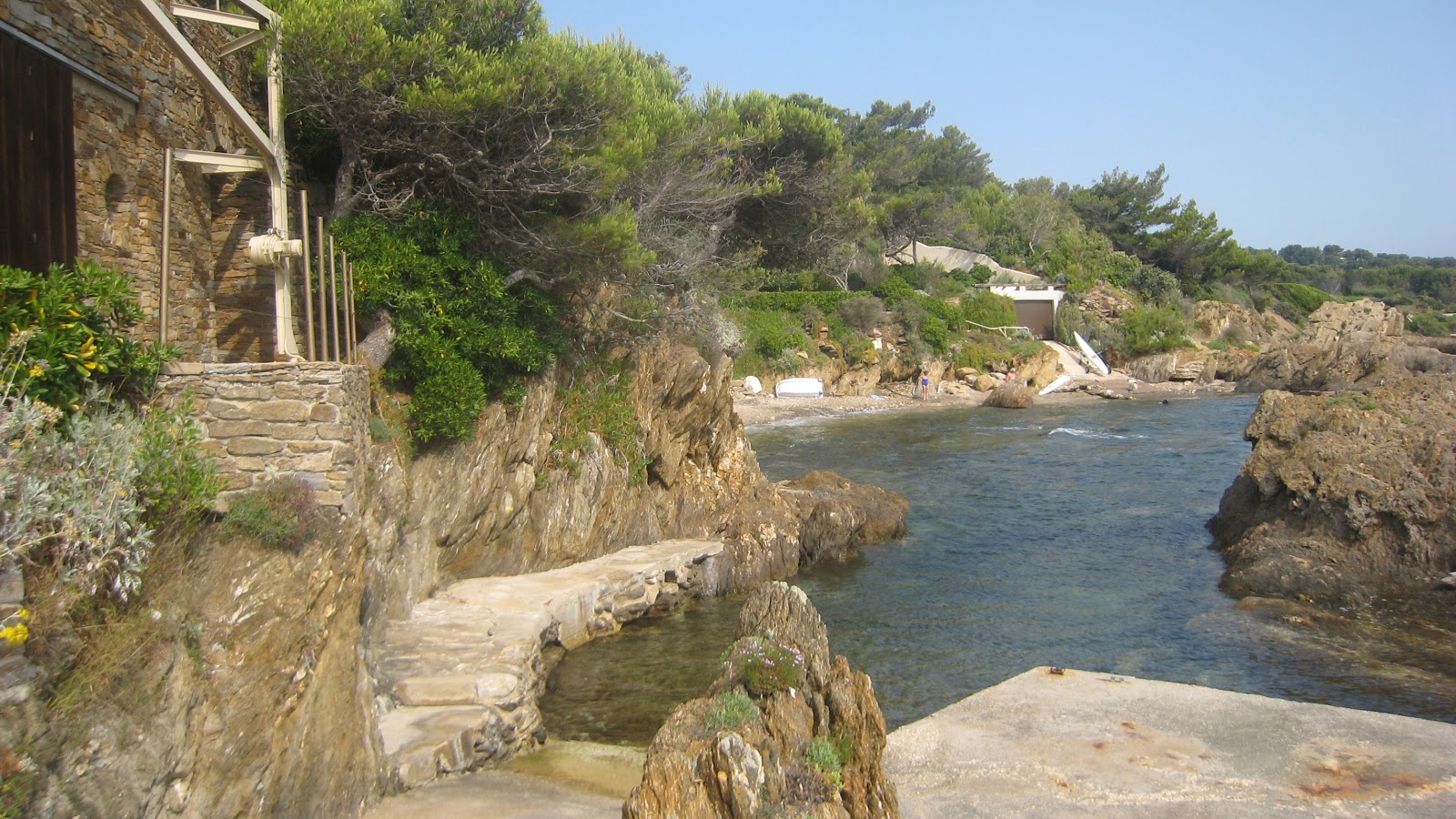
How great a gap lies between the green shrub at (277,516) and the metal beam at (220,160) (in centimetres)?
405

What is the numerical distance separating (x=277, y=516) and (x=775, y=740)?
146 inches

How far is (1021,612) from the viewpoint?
1460cm

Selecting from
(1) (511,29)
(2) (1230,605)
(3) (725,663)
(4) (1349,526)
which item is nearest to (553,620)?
(3) (725,663)

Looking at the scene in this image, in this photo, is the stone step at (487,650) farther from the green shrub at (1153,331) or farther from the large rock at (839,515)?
the green shrub at (1153,331)

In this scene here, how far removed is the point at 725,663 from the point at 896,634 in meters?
6.55

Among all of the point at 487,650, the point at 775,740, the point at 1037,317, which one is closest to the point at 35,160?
the point at 487,650

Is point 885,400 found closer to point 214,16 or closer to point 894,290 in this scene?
point 894,290

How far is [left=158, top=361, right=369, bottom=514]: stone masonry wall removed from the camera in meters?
7.41

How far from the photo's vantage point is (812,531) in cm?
1789

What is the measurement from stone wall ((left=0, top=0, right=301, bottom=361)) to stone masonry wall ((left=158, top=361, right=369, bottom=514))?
2313 mm

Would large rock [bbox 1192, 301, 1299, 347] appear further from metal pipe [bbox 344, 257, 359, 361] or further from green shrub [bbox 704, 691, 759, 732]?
green shrub [bbox 704, 691, 759, 732]

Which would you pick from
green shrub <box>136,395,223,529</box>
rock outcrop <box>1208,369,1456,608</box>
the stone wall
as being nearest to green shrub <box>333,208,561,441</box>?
the stone wall

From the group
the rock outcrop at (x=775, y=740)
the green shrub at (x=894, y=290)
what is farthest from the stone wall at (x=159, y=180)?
the green shrub at (x=894, y=290)

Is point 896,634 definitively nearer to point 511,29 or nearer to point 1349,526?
point 1349,526
